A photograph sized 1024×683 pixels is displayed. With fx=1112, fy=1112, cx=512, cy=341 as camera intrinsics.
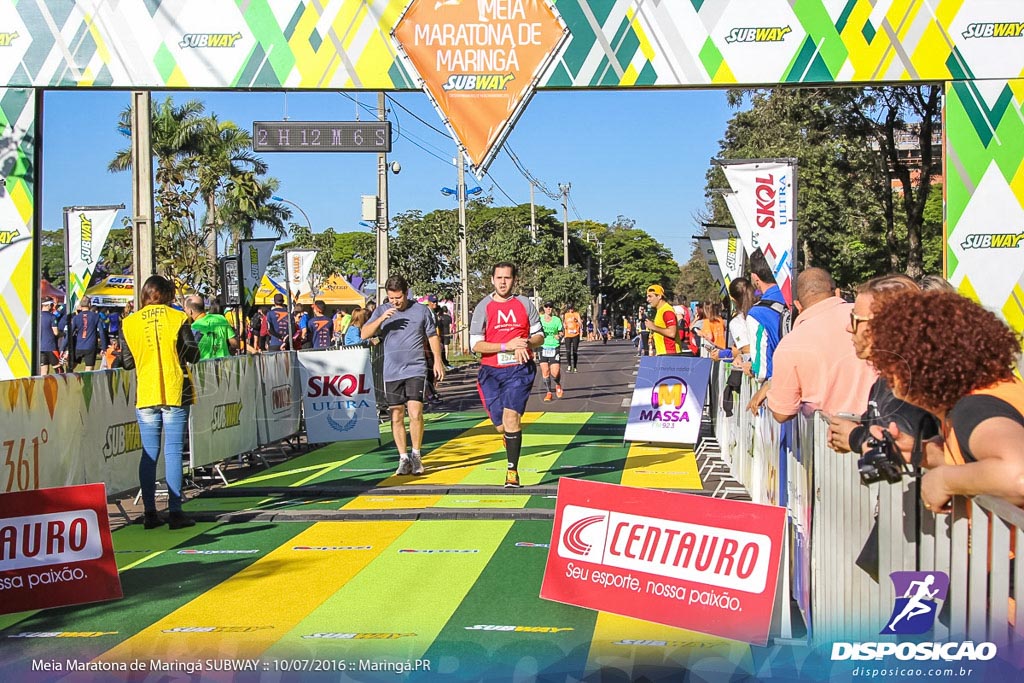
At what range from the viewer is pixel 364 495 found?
981cm

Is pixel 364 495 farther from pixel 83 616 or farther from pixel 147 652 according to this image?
pixel 147 652

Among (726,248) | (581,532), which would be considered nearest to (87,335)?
(726,248)

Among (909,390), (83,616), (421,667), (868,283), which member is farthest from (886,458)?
(83,616)

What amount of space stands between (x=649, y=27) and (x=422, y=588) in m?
5.24

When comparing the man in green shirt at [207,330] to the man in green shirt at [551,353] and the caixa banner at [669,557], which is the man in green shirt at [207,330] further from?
the caixa banner at [669,557]

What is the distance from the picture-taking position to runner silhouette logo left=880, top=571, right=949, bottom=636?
367cm

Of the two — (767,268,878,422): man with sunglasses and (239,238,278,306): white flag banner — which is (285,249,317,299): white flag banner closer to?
(239,238,278,306): white flag banner

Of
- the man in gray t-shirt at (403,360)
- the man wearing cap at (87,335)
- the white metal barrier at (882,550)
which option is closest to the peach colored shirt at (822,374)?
the white metal barrier at (882,550)

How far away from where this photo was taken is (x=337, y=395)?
45.5ft

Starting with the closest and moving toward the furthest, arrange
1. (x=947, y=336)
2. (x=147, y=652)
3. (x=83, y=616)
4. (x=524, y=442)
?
(x=947, y=336)
(x=147, y=652)
(x=83, y=616)
(x=524, y=442)

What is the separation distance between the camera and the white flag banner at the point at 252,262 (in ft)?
56.6

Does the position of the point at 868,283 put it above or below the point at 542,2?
below

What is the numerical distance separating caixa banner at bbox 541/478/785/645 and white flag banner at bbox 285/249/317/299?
55.4 feet

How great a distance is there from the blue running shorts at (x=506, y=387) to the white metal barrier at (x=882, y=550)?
12.3ft
